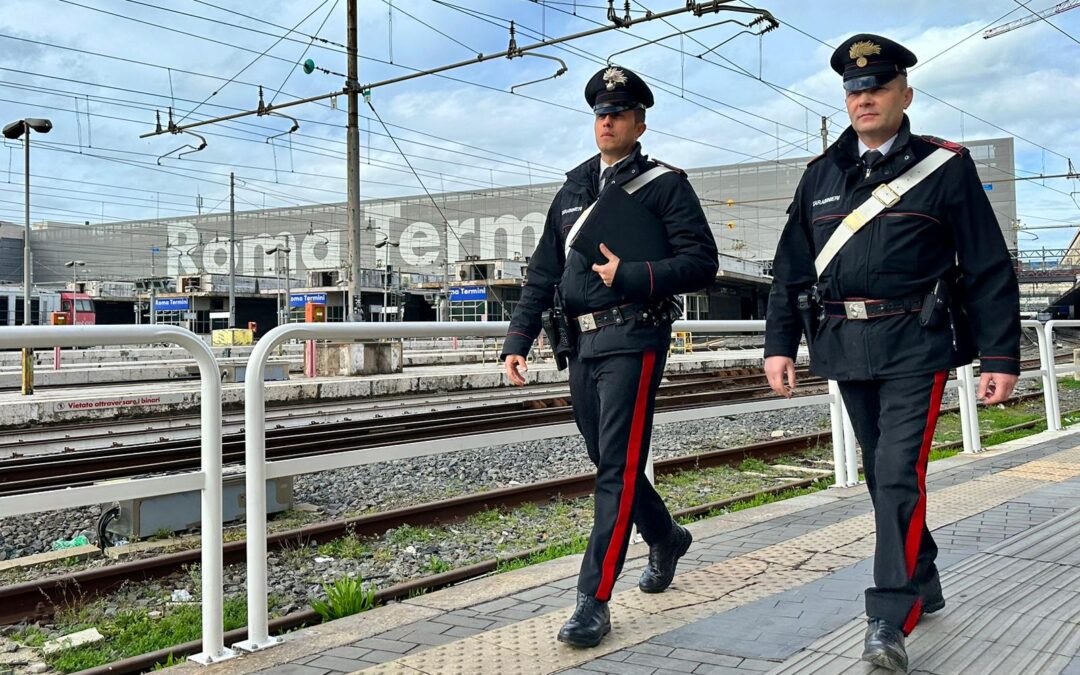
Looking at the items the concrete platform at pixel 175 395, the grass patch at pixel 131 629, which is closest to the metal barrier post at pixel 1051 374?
the grass patch at pixel 131 629

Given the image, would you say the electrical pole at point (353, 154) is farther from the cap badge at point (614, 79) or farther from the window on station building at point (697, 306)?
the window on station building at point (697, 306)

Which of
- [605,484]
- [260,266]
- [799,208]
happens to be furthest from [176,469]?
[260,266]

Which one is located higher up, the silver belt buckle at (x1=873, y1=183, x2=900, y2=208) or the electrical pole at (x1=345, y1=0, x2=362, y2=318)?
the electrical pole at (x1=345, y1=0, x2=362, y2=318)

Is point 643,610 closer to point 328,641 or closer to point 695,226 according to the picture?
point 328,641

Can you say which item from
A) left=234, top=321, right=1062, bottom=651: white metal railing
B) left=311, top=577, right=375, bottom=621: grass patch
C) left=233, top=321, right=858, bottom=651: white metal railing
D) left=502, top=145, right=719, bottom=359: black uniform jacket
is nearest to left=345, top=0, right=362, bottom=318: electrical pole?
left=234, top=321, right=1062, bottom=651: white metal railing

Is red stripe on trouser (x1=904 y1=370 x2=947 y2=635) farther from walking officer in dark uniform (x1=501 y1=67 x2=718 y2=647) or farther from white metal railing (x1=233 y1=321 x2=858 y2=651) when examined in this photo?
white metal railing (x1=233 y1=321 x2=858 y2=651)

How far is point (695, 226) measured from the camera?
347 centimetres

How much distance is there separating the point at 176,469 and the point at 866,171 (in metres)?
6.70

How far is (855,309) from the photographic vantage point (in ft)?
10.3

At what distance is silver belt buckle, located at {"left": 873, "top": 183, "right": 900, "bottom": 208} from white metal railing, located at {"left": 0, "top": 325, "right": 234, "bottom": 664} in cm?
229

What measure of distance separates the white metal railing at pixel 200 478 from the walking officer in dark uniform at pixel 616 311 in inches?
44.0

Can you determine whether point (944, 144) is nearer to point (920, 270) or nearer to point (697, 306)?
point (920, 270)

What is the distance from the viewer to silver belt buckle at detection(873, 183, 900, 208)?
3.04 metres

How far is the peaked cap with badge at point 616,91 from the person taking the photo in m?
3.46
